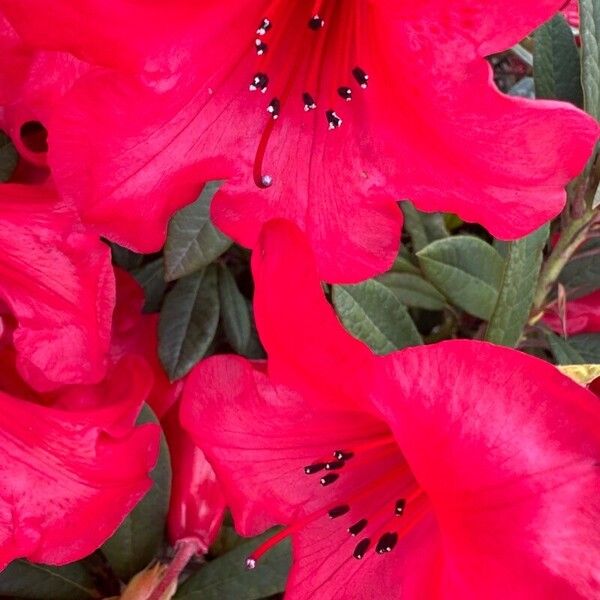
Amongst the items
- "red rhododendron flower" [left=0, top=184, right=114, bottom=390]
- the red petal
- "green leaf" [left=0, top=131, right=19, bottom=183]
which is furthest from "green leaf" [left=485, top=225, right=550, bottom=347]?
"green leaf" [left=0, top=131, right=19, bottom=183]

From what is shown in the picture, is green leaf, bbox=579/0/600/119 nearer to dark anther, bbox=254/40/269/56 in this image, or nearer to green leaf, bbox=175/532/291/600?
dark anther, bbox=254/40/269/56

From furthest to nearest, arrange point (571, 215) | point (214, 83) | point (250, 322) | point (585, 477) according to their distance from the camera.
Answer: point (250, 322) → point (571, 215) → point (214, 83) → point (585, 477)

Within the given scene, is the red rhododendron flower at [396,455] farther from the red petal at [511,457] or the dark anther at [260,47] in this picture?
the dark anther at [260,47]

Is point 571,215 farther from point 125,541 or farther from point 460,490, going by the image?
point 125,541

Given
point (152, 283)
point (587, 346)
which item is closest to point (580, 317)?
point (587, 346)

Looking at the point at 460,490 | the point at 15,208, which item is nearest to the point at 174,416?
the point at 15,208
